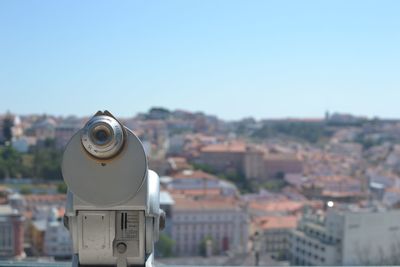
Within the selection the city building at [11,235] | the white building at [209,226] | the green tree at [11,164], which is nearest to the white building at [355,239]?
the white building at [209,226]

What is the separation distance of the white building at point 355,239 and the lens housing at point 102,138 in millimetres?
8699

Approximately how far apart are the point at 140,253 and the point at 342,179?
20.1 metres

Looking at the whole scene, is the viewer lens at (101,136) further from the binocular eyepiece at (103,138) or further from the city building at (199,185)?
the city building at (199,185)

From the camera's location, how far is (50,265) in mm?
1047

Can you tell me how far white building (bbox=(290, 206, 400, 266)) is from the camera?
29.9 ft

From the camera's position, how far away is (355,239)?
9.10 metres

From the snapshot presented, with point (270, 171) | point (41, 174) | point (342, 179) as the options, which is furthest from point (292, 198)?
point (41, 174)

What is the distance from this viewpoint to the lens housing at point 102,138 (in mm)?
676

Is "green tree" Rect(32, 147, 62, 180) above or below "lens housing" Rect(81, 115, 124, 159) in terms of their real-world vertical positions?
below

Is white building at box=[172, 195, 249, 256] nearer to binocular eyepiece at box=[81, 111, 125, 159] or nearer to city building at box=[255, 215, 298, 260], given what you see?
city building at box=[255, 215, 298, 260]

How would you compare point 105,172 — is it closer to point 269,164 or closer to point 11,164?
point 11,164

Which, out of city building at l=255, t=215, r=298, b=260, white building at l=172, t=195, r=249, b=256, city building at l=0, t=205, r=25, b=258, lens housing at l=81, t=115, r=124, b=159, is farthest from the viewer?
white building at l=172, t=195, r=249, b=256

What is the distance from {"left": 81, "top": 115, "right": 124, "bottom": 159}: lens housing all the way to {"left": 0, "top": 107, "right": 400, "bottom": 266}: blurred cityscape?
13 centimetres

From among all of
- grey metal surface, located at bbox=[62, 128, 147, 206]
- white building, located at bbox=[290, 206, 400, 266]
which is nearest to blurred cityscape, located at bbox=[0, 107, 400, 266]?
white building, located at bbox=[290, 206, 400, 266]
